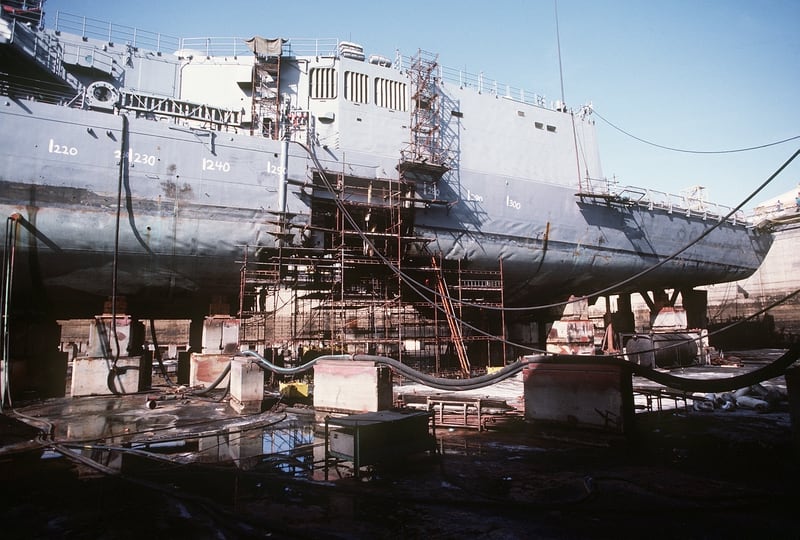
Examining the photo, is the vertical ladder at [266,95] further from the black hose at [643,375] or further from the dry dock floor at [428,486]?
the dry dock floor at [428,486]

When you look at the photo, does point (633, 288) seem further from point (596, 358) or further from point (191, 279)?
point (191, 279)

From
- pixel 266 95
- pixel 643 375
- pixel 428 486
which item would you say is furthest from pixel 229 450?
pixel 266 95

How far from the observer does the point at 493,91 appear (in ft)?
68.3

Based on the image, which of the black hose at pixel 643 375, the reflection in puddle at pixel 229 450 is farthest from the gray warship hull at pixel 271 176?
the reflection in puddle at pixel 229 450

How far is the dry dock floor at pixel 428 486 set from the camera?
14.5ft

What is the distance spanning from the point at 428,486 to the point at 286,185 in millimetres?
12394

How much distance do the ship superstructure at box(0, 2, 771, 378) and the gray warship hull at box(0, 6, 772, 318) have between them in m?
0.06

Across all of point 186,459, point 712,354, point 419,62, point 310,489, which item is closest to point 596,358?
point 310,489

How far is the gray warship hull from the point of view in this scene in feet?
44.8

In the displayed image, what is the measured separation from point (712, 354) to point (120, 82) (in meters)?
30.5

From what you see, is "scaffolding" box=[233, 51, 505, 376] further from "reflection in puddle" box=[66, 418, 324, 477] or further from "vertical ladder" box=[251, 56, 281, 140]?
"reflection in puddle" box=[66, 418, 324, 477]

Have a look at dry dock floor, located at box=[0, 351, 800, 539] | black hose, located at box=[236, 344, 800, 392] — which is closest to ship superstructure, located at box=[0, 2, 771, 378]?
black hose, located at box=[236, 344, 800, 392]

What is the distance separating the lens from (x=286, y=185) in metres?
15.7

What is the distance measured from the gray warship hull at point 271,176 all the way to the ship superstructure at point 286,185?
6cm
